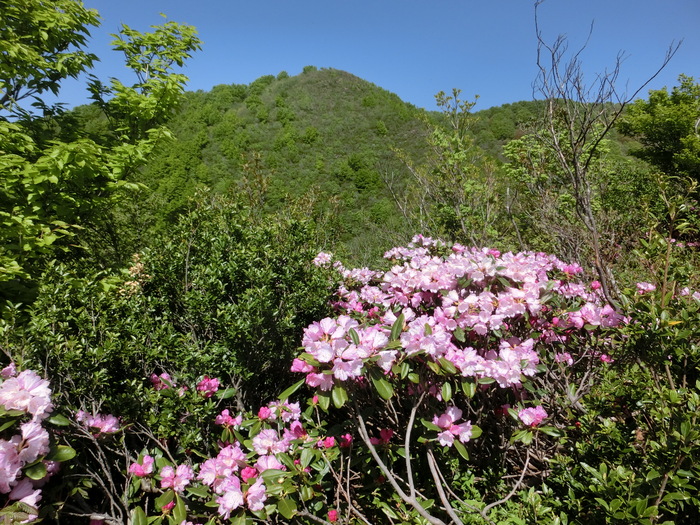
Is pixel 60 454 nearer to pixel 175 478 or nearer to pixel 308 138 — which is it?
pixel 175 478

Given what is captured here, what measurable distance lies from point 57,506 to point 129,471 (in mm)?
264

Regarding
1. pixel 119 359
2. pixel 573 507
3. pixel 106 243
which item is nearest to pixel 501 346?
pixel 573 507

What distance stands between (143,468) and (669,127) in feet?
59.7

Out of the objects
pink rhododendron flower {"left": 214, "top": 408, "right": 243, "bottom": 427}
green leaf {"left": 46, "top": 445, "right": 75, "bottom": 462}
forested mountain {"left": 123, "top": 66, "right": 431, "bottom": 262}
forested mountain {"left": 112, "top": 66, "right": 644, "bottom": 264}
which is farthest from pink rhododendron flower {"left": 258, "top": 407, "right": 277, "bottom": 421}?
forested mountain {"left": 123, "top": 66, "right": 431, "bottom": 262}

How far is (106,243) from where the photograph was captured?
4.85 metres

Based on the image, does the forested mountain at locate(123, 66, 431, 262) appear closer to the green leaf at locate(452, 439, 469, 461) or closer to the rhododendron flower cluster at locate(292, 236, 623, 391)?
the rhododendron flower cluster at locate(292, 236, 623, 391)

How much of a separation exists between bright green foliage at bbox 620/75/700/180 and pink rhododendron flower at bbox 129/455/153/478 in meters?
16.3

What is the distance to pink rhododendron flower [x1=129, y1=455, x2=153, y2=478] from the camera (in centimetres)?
157

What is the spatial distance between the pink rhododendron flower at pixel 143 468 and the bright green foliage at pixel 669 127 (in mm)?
16344

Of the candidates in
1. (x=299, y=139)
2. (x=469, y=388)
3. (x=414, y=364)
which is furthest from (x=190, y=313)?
(x=299, y=139)

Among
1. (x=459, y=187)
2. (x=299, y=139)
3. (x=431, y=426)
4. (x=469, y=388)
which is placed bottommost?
(x=431, y=426)

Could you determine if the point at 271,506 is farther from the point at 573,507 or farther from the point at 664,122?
the point at 664,122

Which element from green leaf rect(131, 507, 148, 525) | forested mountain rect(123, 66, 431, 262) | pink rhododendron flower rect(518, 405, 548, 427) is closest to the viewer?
green leaf rect(131, 507, 148, 525)

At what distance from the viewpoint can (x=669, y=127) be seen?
13.2 metres
